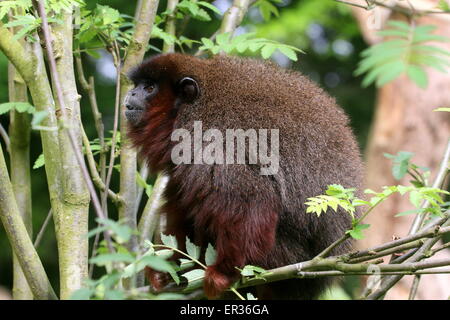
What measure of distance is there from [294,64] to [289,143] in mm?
6764

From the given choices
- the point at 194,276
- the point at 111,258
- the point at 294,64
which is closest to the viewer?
the point at 111,258

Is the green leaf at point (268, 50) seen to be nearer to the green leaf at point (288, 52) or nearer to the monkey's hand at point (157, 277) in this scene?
the green leaf at point (288, 52)

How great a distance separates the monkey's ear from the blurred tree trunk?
533cm

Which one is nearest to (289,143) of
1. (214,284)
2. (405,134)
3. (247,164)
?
(247,164)

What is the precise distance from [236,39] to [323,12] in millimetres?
5998

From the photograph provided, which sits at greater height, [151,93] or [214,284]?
[151,93]

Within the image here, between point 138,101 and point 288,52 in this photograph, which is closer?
point 288,52

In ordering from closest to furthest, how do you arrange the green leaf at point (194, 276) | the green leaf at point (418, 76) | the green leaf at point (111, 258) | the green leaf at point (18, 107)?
the green leaf at point (418, 76) → the green leaf at point (111, 258) → the green leaf at point (194, 276) → the green leaf at point (18, 107)

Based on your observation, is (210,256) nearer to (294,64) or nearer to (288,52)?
(288,52)

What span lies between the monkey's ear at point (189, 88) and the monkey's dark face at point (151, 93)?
0.12 feet

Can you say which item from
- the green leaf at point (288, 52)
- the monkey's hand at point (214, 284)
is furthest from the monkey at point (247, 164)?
the green leaf at point (288, 52)

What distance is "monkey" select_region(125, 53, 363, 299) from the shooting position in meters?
2.71

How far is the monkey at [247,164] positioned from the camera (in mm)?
2711

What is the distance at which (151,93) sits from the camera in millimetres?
3191
